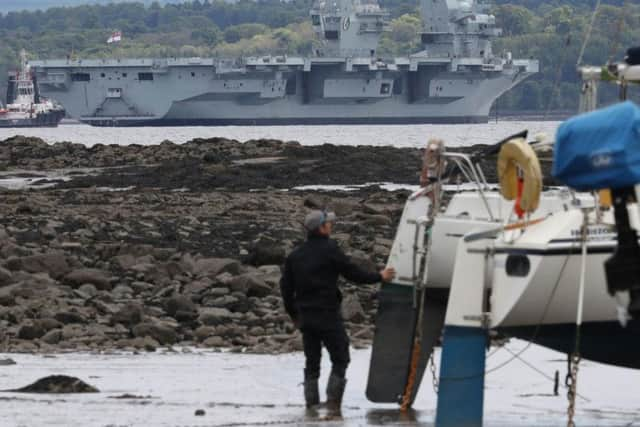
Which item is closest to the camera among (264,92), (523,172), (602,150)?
(602,150)

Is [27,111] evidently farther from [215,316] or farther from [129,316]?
[129,316]

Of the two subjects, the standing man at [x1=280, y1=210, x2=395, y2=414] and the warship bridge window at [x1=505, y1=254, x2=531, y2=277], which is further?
the standing man at [x1=280, y1=210, x2=395, y2=414]

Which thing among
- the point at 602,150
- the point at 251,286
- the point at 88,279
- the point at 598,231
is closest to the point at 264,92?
the point at 88,279

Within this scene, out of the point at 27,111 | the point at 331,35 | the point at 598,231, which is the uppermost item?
the point at 598,231

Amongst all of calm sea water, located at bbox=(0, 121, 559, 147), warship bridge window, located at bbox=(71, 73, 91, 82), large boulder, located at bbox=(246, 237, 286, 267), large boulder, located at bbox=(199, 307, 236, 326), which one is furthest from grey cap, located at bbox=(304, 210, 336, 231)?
warship bridge window, located at bbox=(71, 73, 91, 82)

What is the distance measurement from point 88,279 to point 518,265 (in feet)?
26.6

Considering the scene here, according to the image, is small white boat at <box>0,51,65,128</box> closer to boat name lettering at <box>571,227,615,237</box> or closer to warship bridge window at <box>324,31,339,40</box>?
warship bridge window at <box>324,31,339,40</box>

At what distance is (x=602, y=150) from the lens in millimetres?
8977

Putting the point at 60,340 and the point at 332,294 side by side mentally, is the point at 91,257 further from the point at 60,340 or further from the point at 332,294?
the point at 332,294

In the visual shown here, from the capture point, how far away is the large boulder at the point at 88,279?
673 inches

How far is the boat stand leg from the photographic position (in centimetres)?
1024

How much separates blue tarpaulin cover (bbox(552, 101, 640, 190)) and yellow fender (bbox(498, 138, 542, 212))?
0.77 m

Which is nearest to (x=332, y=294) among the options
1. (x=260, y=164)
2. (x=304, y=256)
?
(x=304, y=256)

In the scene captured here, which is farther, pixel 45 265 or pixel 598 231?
pixel 45 265
